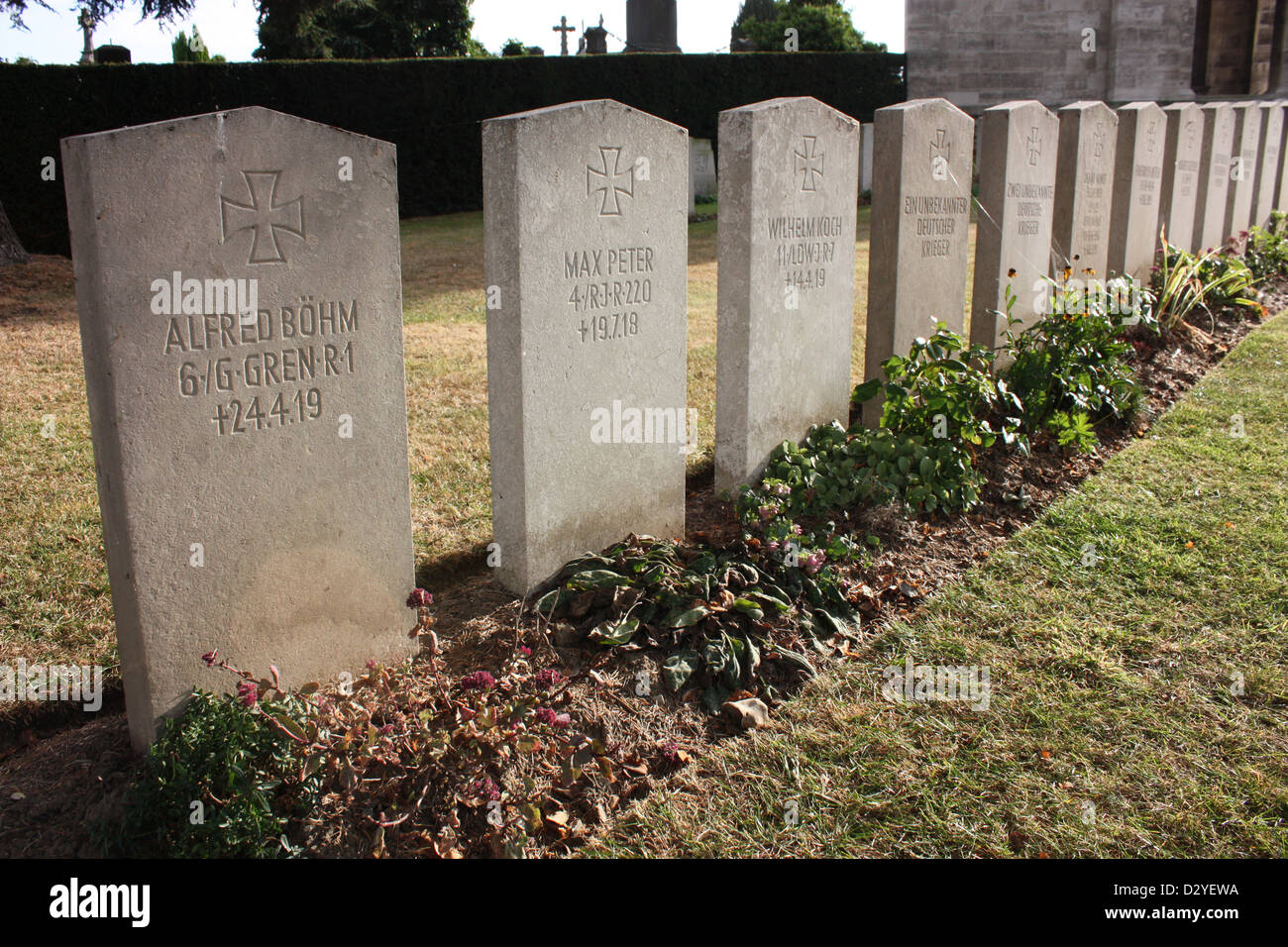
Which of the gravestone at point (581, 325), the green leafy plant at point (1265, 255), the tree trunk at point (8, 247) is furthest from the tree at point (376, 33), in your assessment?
the gravestone at point (581, 325)

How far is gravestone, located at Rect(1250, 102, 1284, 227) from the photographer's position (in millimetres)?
11555

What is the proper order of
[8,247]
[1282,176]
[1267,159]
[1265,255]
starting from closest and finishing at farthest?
[8,247]
[1265,255]
[1267,159]
[1282,176]

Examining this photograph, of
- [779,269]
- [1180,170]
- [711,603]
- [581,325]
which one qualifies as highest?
[1180,170]

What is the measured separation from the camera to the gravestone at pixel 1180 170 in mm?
9156

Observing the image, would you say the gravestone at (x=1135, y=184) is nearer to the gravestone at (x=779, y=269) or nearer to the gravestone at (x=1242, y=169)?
the gravestone at (x=1242, y=169)

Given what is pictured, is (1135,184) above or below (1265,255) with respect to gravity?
above

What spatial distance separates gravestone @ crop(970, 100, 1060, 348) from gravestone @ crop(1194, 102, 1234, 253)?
4013 millimetres

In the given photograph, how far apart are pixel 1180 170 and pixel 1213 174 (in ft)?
4.10

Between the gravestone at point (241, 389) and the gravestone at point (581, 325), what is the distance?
1.62 feet

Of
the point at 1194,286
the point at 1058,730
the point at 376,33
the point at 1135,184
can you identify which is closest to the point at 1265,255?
the point at 1194,286

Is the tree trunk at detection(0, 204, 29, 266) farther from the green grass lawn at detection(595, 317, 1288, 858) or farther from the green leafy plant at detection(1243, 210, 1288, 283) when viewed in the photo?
the green leafy plant at detection(1243, 210, 1288, 283)

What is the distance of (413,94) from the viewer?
16.2 m

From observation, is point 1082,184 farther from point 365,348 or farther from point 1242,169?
point 365,348
